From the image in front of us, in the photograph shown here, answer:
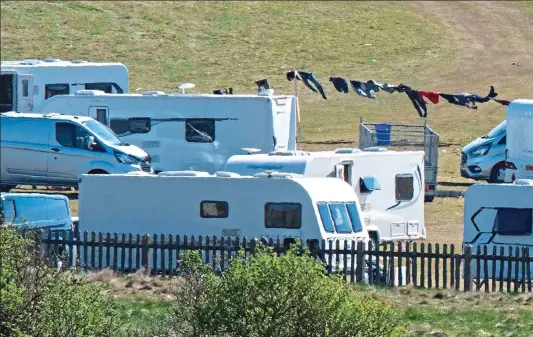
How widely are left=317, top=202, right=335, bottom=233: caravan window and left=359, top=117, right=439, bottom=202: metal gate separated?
29.3 ft

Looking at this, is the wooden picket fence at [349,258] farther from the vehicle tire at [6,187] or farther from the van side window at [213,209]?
the vehicle tire at [6,187]

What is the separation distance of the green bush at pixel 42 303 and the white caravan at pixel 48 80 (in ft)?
57.7

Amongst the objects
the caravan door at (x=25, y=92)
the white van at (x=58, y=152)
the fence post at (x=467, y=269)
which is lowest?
the fence post at (x=467, y=269)

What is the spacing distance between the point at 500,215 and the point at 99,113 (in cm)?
1137

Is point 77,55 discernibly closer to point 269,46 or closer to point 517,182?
point 269,46

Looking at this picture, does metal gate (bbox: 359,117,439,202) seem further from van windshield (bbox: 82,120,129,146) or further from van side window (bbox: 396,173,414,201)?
van windshield (bbox: 82,120,129,146)

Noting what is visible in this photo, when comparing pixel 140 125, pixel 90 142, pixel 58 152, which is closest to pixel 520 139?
pixel 140 125

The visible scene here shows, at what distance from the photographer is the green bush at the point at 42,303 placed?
1134cm

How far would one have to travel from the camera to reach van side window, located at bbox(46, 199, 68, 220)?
67.2 ft

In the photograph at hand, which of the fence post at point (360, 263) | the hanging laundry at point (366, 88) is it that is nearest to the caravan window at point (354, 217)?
the fence post at point (360, 263)

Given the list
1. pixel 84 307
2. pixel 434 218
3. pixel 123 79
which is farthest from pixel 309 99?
pixel 84 307

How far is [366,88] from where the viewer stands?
3509 cm

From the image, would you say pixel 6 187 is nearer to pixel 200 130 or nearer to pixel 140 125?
pixel 140 125

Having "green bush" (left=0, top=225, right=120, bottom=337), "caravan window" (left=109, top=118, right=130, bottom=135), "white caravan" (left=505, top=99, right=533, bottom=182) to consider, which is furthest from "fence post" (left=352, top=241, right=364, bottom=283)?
"caravan window" (left=109, top=118, right=130, bottom=135)
